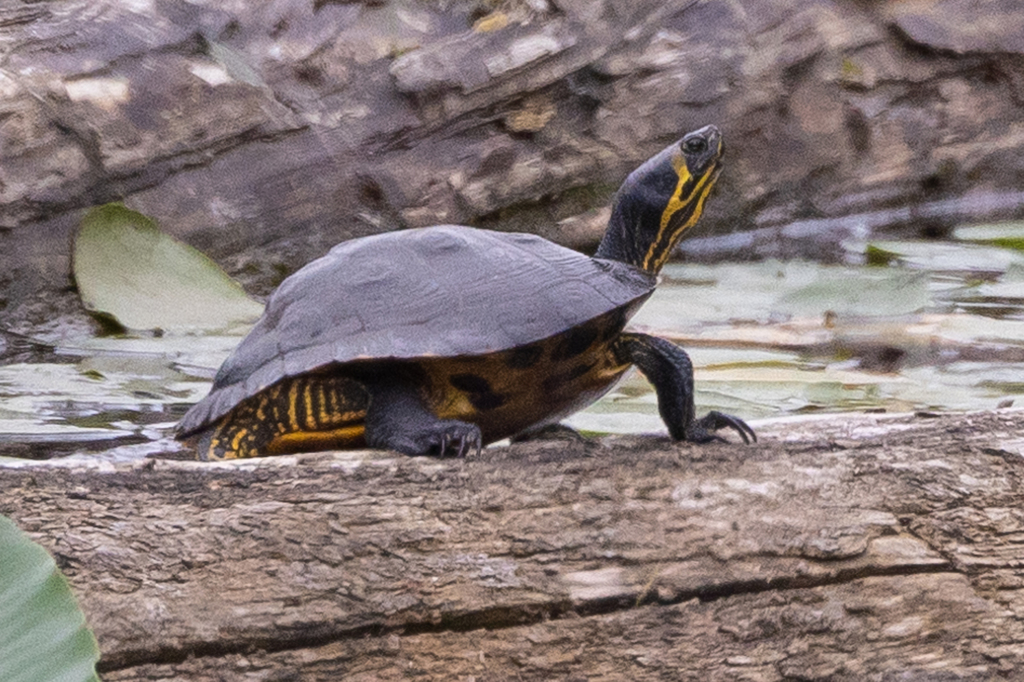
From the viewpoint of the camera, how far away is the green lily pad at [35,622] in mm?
631

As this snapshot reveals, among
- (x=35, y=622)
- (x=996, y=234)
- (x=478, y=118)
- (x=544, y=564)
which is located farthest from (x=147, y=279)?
(x=996, y=234)

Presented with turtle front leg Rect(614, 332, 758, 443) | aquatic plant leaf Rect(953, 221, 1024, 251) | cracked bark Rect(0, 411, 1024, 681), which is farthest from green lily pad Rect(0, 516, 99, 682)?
aquatic plant leaf Rect(953, 221, 1024, 251)

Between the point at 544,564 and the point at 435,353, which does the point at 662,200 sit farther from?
the point at 544,564

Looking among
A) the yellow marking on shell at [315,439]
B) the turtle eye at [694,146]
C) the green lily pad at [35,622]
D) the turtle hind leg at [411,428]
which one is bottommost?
the yellow marking on shell at [315,439]

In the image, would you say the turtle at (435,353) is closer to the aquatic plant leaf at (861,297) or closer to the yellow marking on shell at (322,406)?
the yellow marking on shell at (322,406)

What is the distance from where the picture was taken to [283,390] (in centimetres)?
135

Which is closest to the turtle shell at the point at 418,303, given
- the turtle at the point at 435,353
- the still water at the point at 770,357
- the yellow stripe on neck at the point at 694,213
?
the turtle at the point at 435,353

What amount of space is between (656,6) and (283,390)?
2131 millimetres

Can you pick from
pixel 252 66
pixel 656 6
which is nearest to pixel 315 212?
pixel 252 66

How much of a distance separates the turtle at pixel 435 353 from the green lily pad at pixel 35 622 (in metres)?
0.62

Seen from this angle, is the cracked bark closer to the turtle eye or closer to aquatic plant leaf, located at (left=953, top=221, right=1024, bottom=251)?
the turtle eye

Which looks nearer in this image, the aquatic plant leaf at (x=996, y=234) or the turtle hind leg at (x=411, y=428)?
the turtle hind leg at (x=411, y=428)

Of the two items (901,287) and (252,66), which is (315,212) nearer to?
(252,66)

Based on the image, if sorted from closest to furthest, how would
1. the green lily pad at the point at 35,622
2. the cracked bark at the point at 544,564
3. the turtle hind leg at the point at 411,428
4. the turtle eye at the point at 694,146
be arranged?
the green lily pad at the point at 35,622, the cracked bark at the point at 544,564, the turtle hind leg at the point at 411,428, the turtle eye at the point at 694,146
